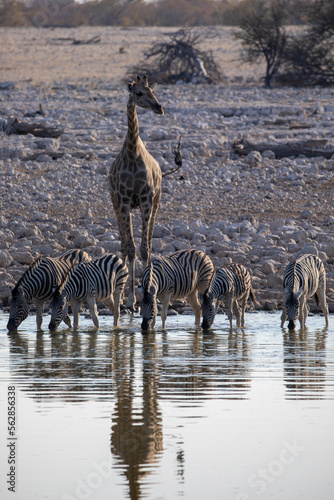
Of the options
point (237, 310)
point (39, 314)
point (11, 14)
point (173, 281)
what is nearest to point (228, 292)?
point (237, 310)

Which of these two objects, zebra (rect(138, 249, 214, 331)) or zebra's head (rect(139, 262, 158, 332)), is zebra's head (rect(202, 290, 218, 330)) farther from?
zebra's head (rect(139, 262, 158, 332))

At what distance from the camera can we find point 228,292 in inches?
351

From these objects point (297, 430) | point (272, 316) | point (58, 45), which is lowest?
point (272, 316)

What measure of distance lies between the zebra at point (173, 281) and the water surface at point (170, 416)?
16.0 inches

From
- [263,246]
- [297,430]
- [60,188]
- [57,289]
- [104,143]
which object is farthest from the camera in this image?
[104,143]

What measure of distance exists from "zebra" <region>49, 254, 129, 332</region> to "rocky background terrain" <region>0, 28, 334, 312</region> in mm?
1567

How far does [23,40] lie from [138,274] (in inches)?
1061

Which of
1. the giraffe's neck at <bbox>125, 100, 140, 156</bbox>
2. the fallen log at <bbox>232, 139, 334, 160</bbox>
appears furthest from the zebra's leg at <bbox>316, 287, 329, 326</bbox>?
the fallen log at <bbox>232, 139, 334, 160</bbox>

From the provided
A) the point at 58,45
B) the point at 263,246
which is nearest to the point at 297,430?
the point at 263,246

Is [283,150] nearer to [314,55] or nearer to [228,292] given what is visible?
[228,292]

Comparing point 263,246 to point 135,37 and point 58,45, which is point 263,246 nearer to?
point 58,45

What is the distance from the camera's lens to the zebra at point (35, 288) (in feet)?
28.2

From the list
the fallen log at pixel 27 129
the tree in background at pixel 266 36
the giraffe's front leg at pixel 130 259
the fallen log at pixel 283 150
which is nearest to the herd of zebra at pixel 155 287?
the giraffe's front leg at pixel 130 259

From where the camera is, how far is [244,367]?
267 inches
